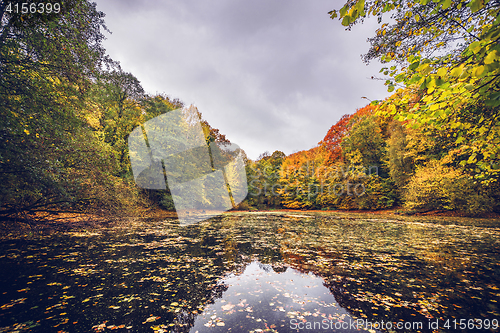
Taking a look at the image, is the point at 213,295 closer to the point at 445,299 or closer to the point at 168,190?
the point at 445,299

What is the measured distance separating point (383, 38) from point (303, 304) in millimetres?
8963

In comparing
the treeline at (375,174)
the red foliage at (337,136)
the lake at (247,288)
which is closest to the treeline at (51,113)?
the lake at (247,288)

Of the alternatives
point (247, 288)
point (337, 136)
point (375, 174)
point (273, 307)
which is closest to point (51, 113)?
point (247, 288)

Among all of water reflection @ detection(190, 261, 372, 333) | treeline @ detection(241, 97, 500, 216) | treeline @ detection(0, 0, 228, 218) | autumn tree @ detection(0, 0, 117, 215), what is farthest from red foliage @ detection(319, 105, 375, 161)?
autumn tree @ detection(0, 0, 117, 215)

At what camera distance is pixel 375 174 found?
99.3 ft

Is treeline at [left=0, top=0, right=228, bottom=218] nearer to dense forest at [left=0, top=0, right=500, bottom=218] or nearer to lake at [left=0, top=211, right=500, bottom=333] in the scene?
dense forest at [left=0, top=0, right=500, bottom=218]

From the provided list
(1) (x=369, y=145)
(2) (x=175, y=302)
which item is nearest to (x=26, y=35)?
(2) (x=175, y=302)

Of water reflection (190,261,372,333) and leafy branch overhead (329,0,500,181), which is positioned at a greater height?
leafy branch overhead (329,0,500,181)

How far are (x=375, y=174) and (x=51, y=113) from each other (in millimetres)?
36534

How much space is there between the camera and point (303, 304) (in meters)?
4.46

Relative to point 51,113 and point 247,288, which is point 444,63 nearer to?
point 247,288

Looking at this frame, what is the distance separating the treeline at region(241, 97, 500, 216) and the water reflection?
5.17 metres

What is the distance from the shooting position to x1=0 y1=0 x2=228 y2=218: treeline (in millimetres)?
6984

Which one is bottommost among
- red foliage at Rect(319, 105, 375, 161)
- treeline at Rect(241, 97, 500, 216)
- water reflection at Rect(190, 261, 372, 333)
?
water reflection at Rect(190, 261, 372, 333)
